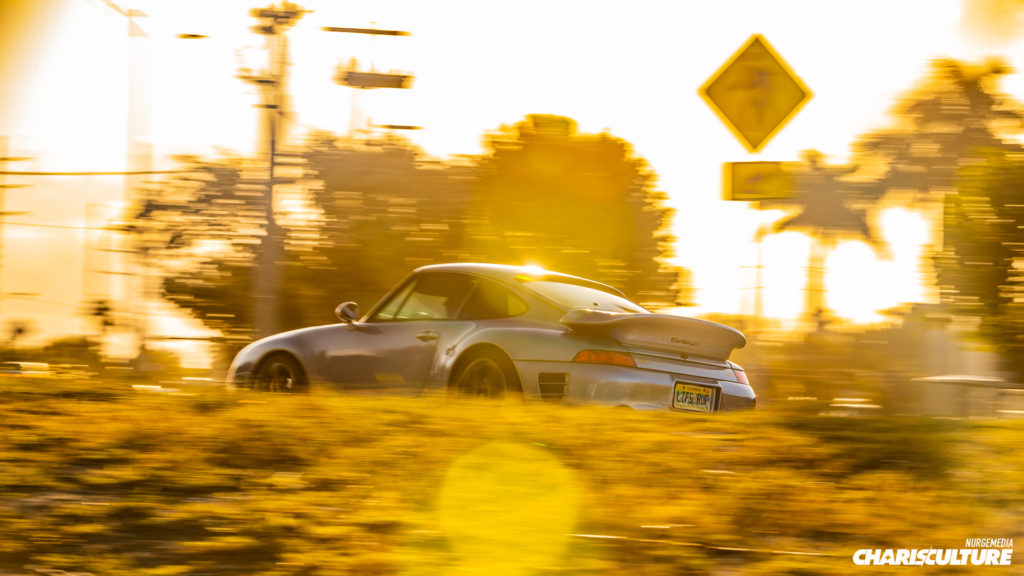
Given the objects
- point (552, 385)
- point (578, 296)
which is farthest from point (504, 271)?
point (552, 385)

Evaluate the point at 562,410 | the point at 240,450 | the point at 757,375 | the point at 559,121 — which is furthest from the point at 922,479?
the point at 559,121

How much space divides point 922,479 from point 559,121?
99.2 ft

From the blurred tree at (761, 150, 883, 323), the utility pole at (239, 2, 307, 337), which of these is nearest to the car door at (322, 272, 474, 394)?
the blurred tree at (761, 150, 883, 323)

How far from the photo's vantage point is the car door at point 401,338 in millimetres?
8008

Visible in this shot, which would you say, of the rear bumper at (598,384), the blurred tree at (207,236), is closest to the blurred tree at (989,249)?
the rear bumper at (598,384)

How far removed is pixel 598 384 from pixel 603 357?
0.57 ft

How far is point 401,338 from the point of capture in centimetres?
823

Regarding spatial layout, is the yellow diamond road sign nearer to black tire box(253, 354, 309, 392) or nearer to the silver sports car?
the silver sports car

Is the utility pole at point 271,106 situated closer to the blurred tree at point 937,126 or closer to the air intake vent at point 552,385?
the blurred tree at point 937,126

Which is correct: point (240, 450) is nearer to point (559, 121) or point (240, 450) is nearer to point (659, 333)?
point (659, 333)

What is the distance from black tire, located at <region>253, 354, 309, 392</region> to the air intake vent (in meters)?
2.47

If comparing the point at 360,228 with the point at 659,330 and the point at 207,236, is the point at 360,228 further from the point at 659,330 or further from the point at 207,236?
the point at 659,330

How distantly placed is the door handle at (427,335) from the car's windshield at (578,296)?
0.74 m

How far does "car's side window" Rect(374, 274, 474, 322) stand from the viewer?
802cm
